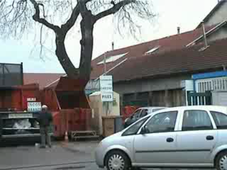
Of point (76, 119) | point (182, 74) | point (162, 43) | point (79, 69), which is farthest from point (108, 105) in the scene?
point (162, 43)

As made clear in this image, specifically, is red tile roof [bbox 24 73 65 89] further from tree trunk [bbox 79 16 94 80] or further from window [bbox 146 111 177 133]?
window [bbox 146 111 177 133]

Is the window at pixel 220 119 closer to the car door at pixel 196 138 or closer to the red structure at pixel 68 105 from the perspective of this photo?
the car door at pixel 196 138

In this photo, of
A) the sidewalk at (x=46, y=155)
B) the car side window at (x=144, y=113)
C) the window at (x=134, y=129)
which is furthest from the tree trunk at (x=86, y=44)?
the window at (x=134, y=129)

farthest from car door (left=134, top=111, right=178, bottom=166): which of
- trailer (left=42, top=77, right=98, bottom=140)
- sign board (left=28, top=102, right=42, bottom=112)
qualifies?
trailer (left=42, top=77, right=98, bottom=140)

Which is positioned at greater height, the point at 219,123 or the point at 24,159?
the point at 219,123

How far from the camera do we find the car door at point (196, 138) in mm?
11523

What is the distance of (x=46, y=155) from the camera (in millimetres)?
19328

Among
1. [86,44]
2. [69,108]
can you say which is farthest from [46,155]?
[86,44]

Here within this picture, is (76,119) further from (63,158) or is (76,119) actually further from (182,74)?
(182,74)

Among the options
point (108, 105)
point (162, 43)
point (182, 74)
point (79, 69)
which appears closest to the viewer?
point (108, 105)

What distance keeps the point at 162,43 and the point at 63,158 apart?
31.2 meters

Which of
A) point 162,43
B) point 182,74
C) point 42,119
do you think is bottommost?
point 42,119

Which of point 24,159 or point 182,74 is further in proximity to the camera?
point 182,74

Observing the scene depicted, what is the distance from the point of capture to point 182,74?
33.2 m
